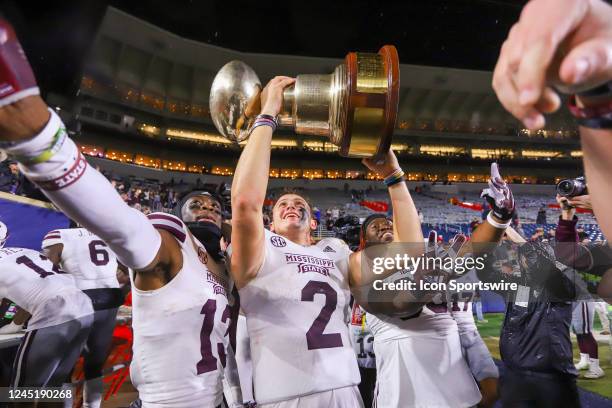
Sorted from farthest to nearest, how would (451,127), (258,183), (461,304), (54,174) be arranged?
(451,127), (461,304), (258,183), (54,174)

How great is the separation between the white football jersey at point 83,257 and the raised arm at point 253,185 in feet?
7.79

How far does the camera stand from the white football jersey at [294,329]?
165 centimetres

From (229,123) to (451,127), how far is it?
29024 mm

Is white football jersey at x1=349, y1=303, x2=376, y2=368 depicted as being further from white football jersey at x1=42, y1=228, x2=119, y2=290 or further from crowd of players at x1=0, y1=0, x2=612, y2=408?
white football jersey at x1=42, y1=228, x2=119, y2=290

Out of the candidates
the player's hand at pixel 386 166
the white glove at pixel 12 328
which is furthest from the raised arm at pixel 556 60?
the white glove at pixel 12 328

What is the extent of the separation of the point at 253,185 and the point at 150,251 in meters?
0.54

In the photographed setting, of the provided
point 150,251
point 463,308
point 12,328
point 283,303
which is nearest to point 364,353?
point 463,308

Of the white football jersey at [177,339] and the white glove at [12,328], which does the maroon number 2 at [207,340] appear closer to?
the white football jersey at [177,339]

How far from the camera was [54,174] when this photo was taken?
0.76 meters

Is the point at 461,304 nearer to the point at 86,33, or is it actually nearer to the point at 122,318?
the point at 122,318

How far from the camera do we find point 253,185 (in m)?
1.54

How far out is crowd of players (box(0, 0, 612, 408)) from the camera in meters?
0.67

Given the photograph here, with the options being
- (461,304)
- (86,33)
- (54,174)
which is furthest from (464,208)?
(54,174)

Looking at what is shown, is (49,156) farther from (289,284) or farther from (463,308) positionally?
(463,308)
